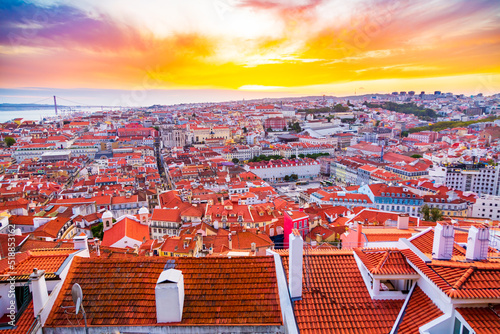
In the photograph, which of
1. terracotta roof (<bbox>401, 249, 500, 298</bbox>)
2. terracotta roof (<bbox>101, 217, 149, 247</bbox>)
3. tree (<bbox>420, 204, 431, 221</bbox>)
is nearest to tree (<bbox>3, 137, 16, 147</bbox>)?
terracotta roof (<bbox>101, 217, 149, 247</bbox>)

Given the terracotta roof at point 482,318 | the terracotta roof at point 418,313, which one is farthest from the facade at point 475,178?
the terracotta roof at point 482,318

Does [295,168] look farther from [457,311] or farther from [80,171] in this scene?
[457,311]

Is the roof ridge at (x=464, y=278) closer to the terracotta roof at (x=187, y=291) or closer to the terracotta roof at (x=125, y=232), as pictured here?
the terracotta roof at (x=187, y=291)

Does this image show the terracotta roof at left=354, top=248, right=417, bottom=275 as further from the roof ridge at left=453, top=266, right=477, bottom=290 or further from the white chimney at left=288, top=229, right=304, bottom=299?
the white chimney at left=288, top=229, right=304, bottom=299

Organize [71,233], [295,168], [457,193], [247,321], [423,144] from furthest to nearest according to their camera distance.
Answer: [423,144], [295,168], [457,193], [71,233], [247,321]

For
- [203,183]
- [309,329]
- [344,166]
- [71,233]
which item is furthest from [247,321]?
[344,166]

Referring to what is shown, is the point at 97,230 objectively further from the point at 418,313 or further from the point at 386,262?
the point at 418,313
